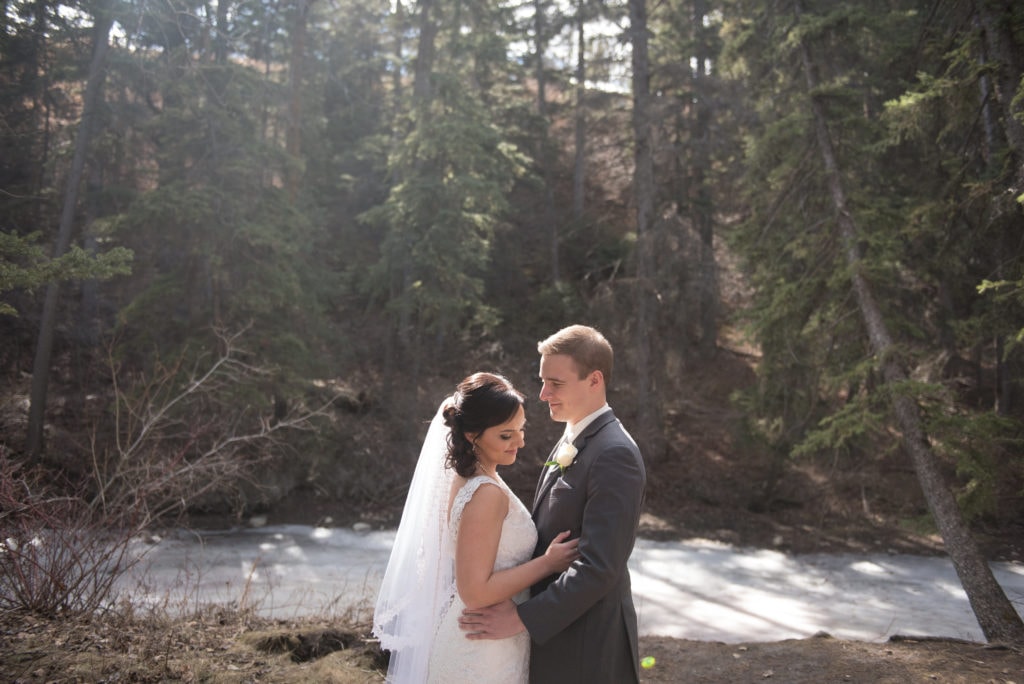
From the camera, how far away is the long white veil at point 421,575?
10.1 feet

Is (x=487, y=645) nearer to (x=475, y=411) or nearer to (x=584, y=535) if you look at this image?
(x=584, y=535)

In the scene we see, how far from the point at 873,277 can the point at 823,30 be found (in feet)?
10.2

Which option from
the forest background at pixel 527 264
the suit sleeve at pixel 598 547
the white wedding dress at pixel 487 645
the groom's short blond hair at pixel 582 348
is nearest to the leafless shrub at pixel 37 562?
the forest background at pixel 527 264

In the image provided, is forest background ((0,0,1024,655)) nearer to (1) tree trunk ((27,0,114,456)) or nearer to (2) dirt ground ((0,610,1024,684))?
(1) tree trunk ((27,0,114,456))

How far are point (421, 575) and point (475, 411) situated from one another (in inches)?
30.0

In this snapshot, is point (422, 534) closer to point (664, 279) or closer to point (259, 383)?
point (259, 383)

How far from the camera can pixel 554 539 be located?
3.02 metres

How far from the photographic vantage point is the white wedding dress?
118 inches

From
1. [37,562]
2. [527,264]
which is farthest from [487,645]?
[527,264]

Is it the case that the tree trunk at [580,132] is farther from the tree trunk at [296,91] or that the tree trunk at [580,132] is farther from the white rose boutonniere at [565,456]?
the white rose boutonniere at [565,456]

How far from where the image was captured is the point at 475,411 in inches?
117

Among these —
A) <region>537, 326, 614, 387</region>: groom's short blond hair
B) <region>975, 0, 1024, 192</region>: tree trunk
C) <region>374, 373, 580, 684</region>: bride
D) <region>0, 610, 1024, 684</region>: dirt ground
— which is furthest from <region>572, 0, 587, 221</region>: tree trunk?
<region>374, 373, 580, 684</region>: bride

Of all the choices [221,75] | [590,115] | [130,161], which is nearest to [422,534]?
[221,75]

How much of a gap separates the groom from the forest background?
10.2 ft
